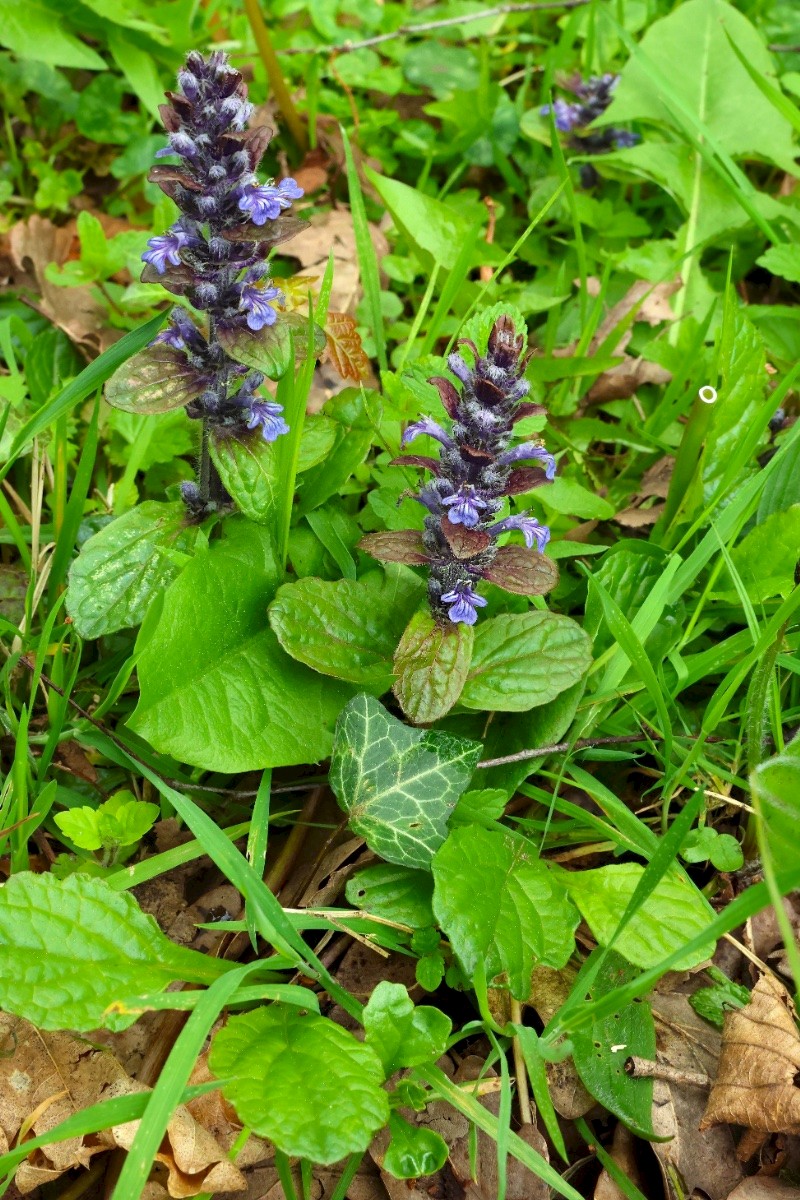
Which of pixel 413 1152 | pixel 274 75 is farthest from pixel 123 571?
pixel 274 75

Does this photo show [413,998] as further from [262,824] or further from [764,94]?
[764,94]

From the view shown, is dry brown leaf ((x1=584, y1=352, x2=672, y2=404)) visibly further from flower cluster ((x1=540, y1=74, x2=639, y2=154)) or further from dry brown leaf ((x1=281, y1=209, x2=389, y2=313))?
flower cluster ((x1=540, y1=74, x2=639, y2=154))

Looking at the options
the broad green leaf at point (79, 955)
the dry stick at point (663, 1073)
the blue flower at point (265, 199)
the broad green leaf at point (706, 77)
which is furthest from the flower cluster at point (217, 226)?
the broad green leaf at point (706, 77)

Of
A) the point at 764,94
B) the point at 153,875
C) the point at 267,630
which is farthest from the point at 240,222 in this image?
the point at 764,94

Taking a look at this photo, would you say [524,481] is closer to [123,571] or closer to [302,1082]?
[123,571]

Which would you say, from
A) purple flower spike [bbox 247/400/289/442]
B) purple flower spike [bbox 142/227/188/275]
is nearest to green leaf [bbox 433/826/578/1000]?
purple flower spike [bbox 247/400/289/442]

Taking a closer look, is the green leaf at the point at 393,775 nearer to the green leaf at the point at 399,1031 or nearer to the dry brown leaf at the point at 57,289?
the green leaf at the point at 399,1031
